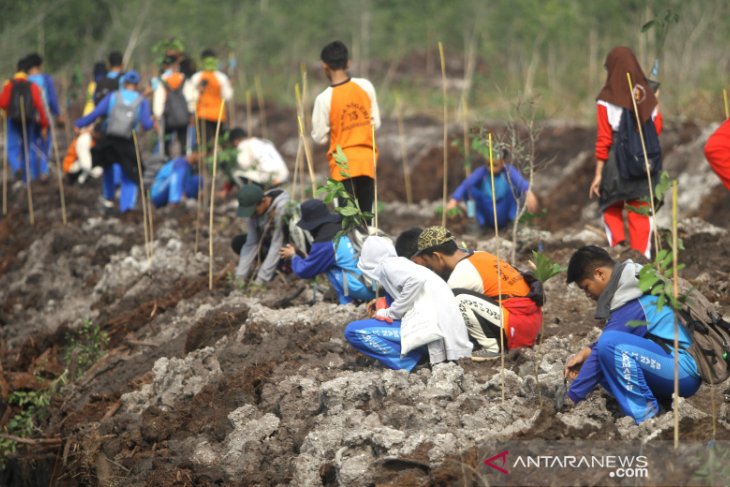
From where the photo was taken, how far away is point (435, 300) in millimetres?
6320

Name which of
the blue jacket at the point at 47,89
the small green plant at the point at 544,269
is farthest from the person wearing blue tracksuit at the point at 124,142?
the small green plant at the point at 544,269

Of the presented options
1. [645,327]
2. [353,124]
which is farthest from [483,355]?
[353,124]

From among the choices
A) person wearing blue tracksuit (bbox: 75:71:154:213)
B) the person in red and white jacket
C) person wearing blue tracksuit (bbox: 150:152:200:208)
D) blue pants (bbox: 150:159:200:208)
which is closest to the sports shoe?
the person in red and white jacket

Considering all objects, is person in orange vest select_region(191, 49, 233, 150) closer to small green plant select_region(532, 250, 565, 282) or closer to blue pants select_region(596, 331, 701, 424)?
small green plant select_region(532, 250, 565, 282)

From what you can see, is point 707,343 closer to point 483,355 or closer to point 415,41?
point 483,355

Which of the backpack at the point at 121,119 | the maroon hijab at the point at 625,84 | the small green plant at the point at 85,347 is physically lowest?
the small green plant at the point at 85,347

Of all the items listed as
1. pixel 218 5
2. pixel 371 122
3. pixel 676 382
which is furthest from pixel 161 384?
pixel 218 5

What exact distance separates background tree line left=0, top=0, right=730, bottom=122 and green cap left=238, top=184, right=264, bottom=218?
7.35 meters

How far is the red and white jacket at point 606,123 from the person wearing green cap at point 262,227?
2.27 meters

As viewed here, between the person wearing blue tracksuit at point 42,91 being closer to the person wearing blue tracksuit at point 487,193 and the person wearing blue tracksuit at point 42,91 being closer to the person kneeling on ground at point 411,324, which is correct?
the person wearing blue tracksuit at point 487,193

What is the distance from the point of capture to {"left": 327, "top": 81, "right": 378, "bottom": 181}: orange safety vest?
26.6ft

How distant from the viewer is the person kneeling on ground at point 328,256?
7.64 metres

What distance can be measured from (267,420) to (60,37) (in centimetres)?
1856

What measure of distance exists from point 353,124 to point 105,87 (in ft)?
18.3
